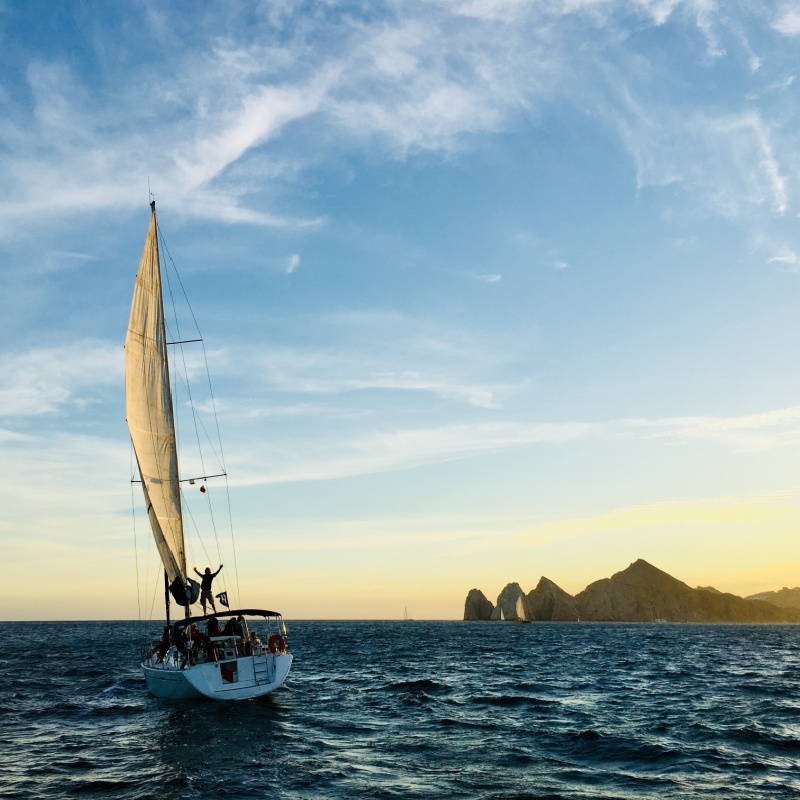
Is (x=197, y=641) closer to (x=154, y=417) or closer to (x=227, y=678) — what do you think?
(x=227, y=678)

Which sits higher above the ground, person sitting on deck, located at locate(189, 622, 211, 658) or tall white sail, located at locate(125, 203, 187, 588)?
tall white sail, located at locate(125, 203, 187, 588)

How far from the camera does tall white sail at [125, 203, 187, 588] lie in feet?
83.1

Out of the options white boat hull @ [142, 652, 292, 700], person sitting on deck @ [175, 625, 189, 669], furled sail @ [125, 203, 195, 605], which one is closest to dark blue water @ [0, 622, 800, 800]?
white boat hull @ [142, 652, 292, 700]

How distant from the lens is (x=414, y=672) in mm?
36531

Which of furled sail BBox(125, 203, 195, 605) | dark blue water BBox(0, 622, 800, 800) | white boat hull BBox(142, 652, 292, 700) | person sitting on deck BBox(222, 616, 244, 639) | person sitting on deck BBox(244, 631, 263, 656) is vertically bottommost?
dark blue water BBox(0, 622, 800, 800)

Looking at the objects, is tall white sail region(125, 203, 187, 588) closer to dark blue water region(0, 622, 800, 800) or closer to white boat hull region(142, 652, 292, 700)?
white boat hull region(142, 652, 292, 700)

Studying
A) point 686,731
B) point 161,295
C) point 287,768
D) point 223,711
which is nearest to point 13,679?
point 223,711

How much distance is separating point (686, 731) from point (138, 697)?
66.7 ft

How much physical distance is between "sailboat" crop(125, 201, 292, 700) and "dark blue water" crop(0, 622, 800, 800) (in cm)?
99

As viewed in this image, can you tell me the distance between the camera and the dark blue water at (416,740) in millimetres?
13578

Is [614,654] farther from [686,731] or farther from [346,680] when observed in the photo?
[686,731]

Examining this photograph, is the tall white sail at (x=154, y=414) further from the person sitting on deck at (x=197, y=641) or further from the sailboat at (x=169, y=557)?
the person sitting on deck at (x=197, y=641)

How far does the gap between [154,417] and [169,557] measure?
5430 millimetres

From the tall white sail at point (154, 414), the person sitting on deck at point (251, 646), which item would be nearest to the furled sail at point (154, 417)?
the tall white sail at point (154, 414)
